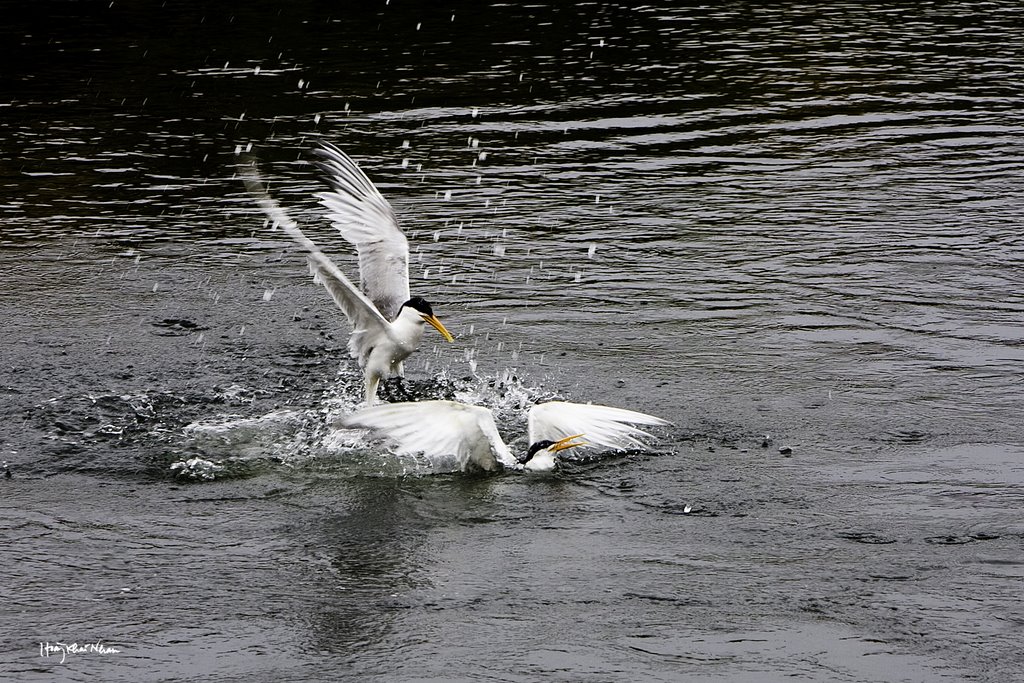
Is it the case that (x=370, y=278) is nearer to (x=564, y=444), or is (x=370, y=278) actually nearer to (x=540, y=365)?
(x=540, y=365)

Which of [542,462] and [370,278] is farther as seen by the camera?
[370,278]

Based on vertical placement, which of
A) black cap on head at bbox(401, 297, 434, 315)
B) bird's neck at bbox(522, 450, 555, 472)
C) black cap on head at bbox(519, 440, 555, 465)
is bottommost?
bird's neck at bbox(522, 450, 555, 472)

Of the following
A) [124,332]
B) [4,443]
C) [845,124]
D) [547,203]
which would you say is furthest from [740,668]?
[845,124]

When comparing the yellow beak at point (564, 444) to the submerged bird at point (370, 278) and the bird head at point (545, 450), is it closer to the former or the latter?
the bird head at point (545, 450)

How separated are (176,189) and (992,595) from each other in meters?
9.62

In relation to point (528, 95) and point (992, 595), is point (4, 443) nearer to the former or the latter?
point (992, 595)

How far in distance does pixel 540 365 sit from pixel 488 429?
1725mm

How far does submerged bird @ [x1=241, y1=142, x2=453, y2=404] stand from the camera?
336 inches

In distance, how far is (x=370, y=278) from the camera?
31.6ft

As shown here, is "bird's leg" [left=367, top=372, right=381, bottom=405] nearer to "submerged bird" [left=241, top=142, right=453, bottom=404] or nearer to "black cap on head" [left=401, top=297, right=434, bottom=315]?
"submerged bird" [left=241, top=142, right=453, bottom=404]

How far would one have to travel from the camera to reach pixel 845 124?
15.6 meters
